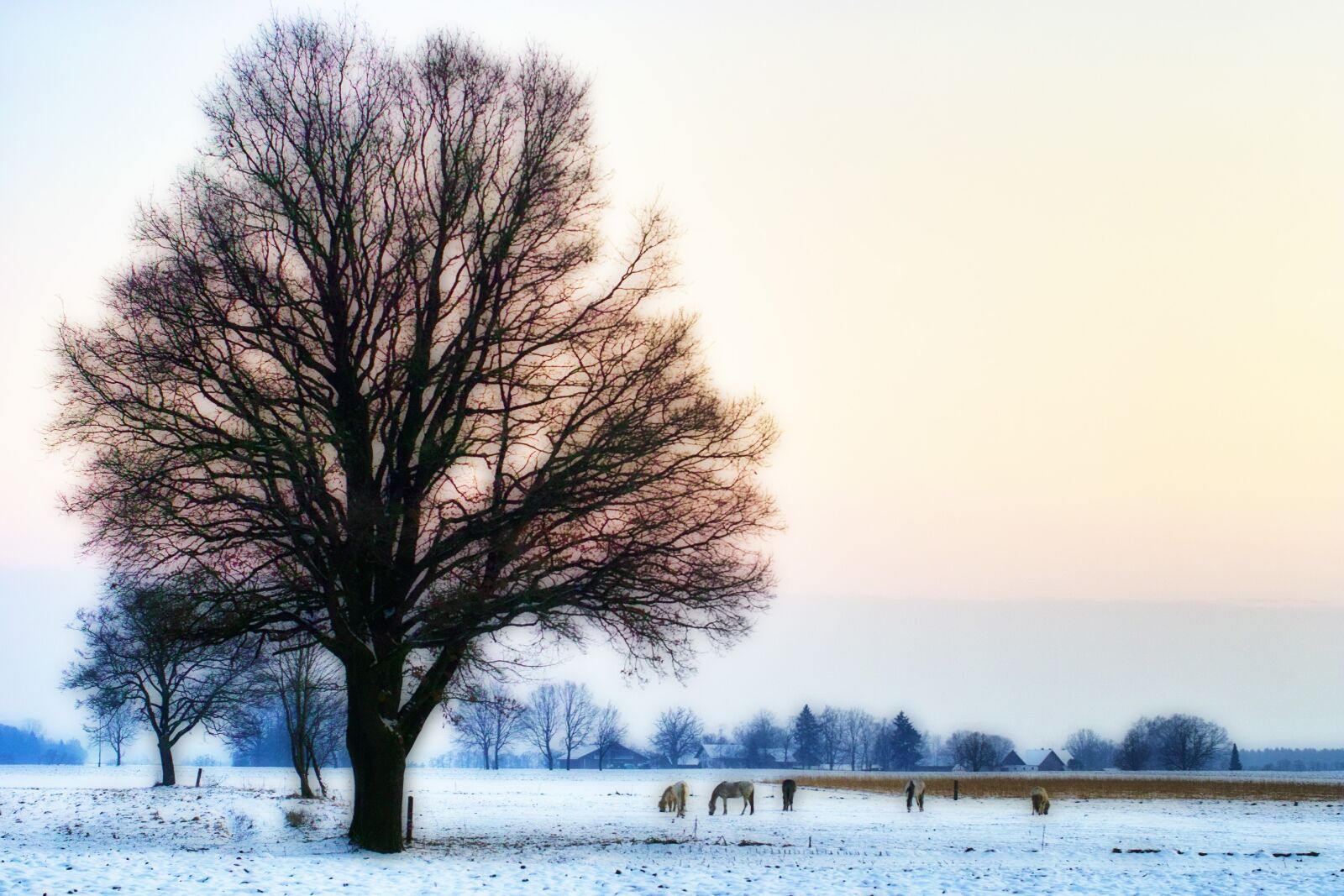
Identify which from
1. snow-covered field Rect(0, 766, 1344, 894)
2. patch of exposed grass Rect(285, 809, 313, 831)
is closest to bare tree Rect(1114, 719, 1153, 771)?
snow-covered field Rect(0, 766, 1344, 894)

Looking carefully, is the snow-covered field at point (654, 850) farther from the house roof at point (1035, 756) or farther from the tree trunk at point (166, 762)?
the house roof at point (1035, 756)

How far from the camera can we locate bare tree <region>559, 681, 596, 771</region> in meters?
157

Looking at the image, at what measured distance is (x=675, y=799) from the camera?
38.2m

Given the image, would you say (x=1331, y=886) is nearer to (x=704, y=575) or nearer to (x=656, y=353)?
Result: (x=704, y=575)

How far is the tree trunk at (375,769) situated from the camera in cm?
1888

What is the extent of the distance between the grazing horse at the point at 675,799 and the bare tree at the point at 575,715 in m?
121

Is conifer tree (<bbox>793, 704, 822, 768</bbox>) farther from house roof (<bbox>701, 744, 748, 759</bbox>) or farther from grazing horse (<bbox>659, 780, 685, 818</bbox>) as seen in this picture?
grazing horse (<bbox>659, 780, 685, 818</bbox>)

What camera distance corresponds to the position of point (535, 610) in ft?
59.0

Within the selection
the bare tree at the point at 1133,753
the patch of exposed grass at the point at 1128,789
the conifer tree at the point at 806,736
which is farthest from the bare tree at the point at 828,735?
the patch of exposed grass at the point at 1128,789

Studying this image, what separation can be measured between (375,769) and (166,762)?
3822cm

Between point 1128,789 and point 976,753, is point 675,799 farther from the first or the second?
point 976,753

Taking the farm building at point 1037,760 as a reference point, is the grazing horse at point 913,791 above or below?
above

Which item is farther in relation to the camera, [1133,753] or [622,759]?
[622,759]

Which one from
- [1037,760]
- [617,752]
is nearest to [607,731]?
[617,752]
